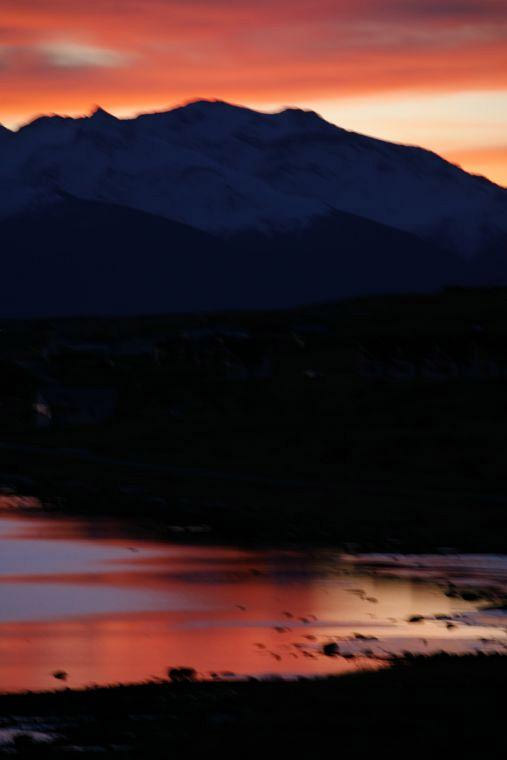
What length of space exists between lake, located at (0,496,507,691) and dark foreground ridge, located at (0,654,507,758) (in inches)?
47.7

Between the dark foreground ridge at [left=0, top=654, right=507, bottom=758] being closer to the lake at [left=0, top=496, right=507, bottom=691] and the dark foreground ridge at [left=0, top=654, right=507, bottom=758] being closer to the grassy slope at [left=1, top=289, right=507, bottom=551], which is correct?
the lake at [left=0, top=496, right=507, bottom=691]

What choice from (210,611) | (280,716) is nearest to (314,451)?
(210,611)

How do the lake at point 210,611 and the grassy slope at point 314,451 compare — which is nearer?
the lake at point 210,611

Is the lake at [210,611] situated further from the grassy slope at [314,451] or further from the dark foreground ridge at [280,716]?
the grassy slope at [314,451]

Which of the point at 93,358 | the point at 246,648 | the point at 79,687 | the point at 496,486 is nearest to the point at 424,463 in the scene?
the point at 496,486

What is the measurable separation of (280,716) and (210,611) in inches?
330

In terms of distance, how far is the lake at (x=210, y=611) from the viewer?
70.6ft

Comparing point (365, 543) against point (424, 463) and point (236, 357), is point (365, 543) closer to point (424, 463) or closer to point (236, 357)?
point (424, 463)

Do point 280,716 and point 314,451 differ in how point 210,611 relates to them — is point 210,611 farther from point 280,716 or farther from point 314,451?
point 314,451

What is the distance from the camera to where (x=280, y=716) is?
695 inches

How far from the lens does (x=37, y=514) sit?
42875 millimetres

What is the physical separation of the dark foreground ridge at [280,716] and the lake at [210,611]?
1213 mm

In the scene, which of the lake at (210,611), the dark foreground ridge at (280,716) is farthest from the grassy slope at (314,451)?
the dark foreground ridge at (280,716)

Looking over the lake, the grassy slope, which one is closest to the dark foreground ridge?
the lake
